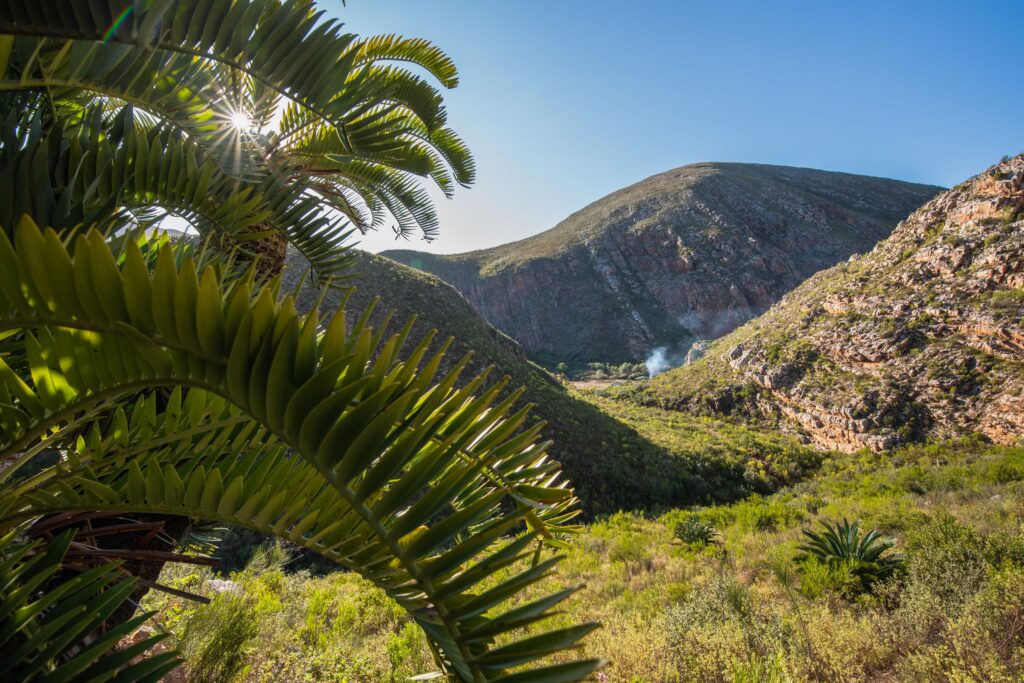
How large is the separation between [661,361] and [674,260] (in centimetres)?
1165

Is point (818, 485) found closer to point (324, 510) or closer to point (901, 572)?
point (901, 572)

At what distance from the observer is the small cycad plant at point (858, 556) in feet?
12.5

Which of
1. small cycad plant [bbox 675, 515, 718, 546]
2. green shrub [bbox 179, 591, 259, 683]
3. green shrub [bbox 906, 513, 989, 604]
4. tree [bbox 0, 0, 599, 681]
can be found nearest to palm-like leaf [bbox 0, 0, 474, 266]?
tree [bbox 0, 0, 599, 681]

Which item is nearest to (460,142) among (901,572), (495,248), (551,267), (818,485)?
(901,572)

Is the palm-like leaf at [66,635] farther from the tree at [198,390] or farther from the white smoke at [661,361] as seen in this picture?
the white smoke at [661,361]

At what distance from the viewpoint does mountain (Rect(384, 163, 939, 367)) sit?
125ft

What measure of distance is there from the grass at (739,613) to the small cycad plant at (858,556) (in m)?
0.14

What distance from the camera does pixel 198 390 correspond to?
1154mm

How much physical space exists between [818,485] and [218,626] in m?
11.4

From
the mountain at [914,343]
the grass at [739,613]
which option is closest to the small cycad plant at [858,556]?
the grass at [739,613]

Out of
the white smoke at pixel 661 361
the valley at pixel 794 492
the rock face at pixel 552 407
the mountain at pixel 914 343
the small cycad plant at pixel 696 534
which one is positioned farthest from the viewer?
the white smoke at pixel 661 361

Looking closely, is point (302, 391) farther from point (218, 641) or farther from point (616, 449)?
point (616, 449)

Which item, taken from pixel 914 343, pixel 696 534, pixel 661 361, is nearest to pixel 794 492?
pixel 696 534

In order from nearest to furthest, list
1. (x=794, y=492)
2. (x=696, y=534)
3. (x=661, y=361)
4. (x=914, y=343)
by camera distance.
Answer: (x=696, y=534) → (x=794, y=492) → (x=914, y=343) → (x=661, y=361)
